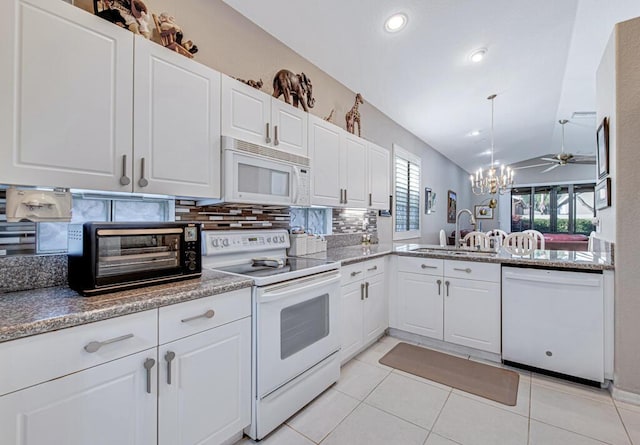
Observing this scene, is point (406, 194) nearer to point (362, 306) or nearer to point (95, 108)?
point (362, 306)

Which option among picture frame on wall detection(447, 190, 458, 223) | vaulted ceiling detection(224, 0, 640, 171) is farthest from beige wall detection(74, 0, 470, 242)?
picture frame on wall detection(447, 190, 458, 223)

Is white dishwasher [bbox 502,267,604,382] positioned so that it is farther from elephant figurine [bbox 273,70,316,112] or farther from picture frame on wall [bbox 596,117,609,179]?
elephant figurine [bbox 273,70,316,112]

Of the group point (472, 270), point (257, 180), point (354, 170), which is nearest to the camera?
point (257, 180)

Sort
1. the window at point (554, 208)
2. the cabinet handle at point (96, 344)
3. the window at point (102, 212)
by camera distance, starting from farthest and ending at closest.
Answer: the window at point (554, 208)
the window at point (102, 212)
the cabinet handle at point (96, 344)

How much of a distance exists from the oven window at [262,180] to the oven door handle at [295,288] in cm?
68

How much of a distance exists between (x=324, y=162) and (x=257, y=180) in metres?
0.86

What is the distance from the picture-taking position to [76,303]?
1129mm

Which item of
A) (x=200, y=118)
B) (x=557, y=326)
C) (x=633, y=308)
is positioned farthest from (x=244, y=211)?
(x=633, y=308)

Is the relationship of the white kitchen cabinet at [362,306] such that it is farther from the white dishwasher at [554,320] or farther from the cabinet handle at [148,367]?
the cabinet handle at [148,367]

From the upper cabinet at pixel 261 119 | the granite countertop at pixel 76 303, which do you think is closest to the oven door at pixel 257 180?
the upper cabinet at pixel 261 119

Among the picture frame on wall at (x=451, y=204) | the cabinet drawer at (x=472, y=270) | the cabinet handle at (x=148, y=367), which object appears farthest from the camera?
the picture frame on wall at (x=451, y=204)

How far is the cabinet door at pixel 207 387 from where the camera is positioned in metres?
1.25

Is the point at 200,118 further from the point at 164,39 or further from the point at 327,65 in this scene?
the point at 327,65

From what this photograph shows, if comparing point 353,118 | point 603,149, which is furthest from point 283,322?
point 603,149
